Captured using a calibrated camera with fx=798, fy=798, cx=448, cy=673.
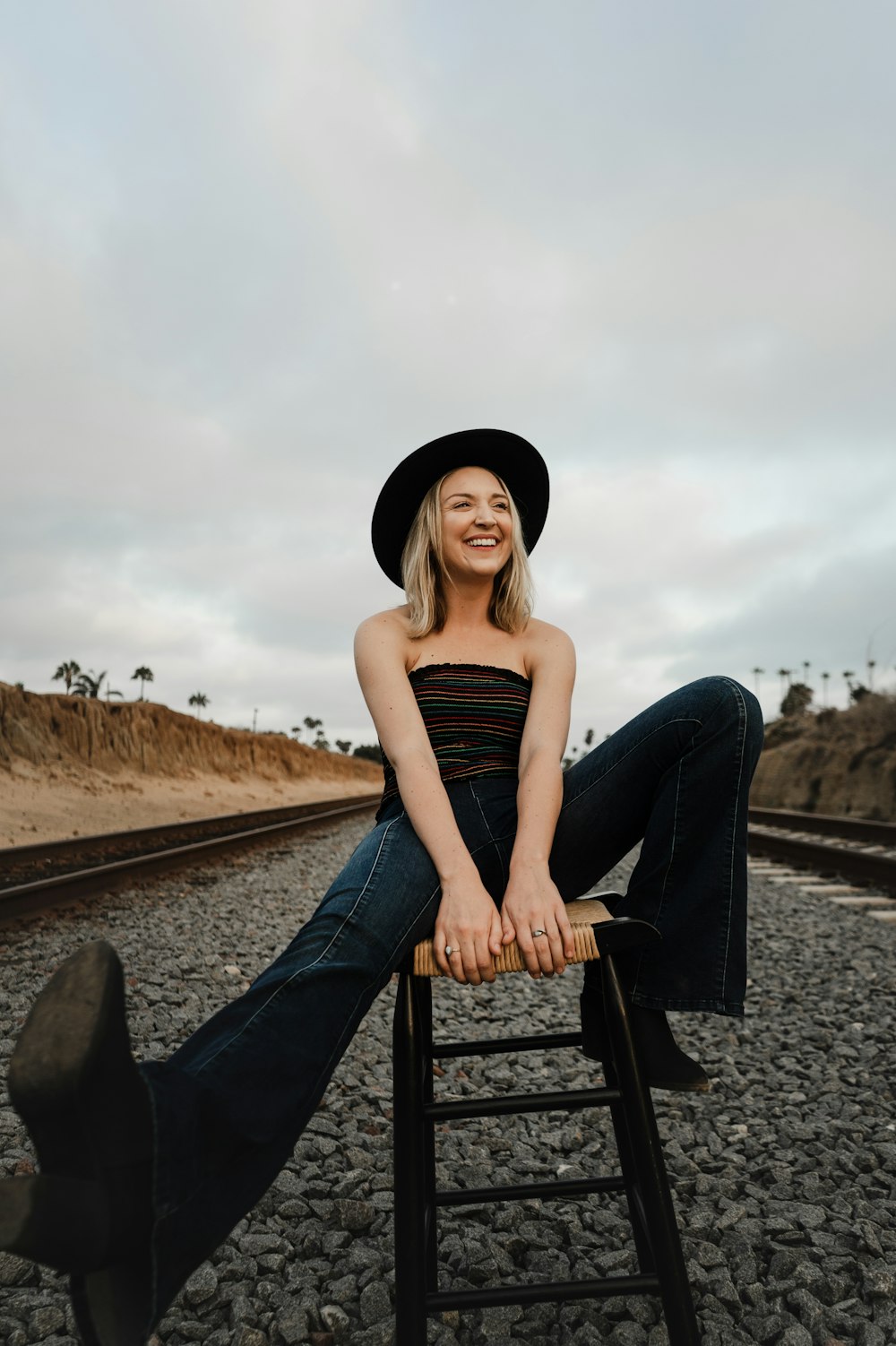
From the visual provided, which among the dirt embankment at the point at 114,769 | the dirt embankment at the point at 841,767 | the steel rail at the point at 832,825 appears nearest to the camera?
the steel rail at the point at 832,825

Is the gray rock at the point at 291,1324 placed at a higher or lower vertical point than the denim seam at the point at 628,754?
lower

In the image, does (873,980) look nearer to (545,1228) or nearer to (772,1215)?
(772,1215)

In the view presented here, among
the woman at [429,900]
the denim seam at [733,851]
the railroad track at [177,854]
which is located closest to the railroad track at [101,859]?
the railroad track at [177,854]

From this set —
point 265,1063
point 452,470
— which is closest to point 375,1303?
point 265,1063

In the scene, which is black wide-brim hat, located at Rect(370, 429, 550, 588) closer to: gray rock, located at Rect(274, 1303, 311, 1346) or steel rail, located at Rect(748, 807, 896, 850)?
gray rock, located at Rect(274, 1303, 311, 1346)

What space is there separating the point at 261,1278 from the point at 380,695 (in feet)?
4.45

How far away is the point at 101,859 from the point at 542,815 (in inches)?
321

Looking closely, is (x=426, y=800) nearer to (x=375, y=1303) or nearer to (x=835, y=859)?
(x=375, y=1303)

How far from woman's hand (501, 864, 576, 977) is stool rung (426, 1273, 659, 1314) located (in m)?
0.53

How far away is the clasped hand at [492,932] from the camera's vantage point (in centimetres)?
152

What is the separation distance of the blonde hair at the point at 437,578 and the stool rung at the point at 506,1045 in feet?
3.33

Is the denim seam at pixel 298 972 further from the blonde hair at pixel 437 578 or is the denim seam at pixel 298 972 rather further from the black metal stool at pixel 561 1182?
the blonde hair at pixel 437 578

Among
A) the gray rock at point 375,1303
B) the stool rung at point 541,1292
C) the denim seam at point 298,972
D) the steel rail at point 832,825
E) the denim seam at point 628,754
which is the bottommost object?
the gray rock at point 375,1303

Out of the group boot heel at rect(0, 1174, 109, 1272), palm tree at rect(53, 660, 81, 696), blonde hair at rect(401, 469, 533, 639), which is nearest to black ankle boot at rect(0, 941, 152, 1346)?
boot heel at rect(0, 1174, 109, 1272)
